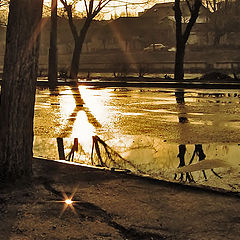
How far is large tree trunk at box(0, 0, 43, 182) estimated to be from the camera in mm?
5730

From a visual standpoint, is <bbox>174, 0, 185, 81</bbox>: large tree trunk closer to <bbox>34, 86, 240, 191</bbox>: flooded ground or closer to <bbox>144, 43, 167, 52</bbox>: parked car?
<bbox>34, 86, 240, 191</bbox>: flooded ground

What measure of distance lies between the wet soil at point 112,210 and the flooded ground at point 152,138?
701mm

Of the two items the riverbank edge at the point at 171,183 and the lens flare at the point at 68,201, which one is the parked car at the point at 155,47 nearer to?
the riverbank edge at the point at 171,183

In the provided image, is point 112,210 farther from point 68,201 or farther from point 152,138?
point 152,138

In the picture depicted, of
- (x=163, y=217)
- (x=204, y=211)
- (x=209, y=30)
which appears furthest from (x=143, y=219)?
(x=209, y=30)

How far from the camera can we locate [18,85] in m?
5.75

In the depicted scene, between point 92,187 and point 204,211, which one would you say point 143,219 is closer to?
point 204,211

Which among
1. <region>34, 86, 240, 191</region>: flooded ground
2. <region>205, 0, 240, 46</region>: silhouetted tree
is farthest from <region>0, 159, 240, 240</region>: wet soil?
<region>205, 0, 240, 46</region>: silhouetted tree

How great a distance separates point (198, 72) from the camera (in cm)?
4284

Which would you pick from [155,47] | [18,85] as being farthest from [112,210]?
[155,47]

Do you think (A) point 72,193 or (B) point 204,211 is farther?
(A) point 72,193

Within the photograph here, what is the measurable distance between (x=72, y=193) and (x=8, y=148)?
0.96m

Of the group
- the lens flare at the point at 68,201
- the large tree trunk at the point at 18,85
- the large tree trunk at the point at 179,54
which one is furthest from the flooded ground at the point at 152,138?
the large tree trunk at the point at 179,54

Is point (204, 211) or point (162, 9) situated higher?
point (162, 9)
